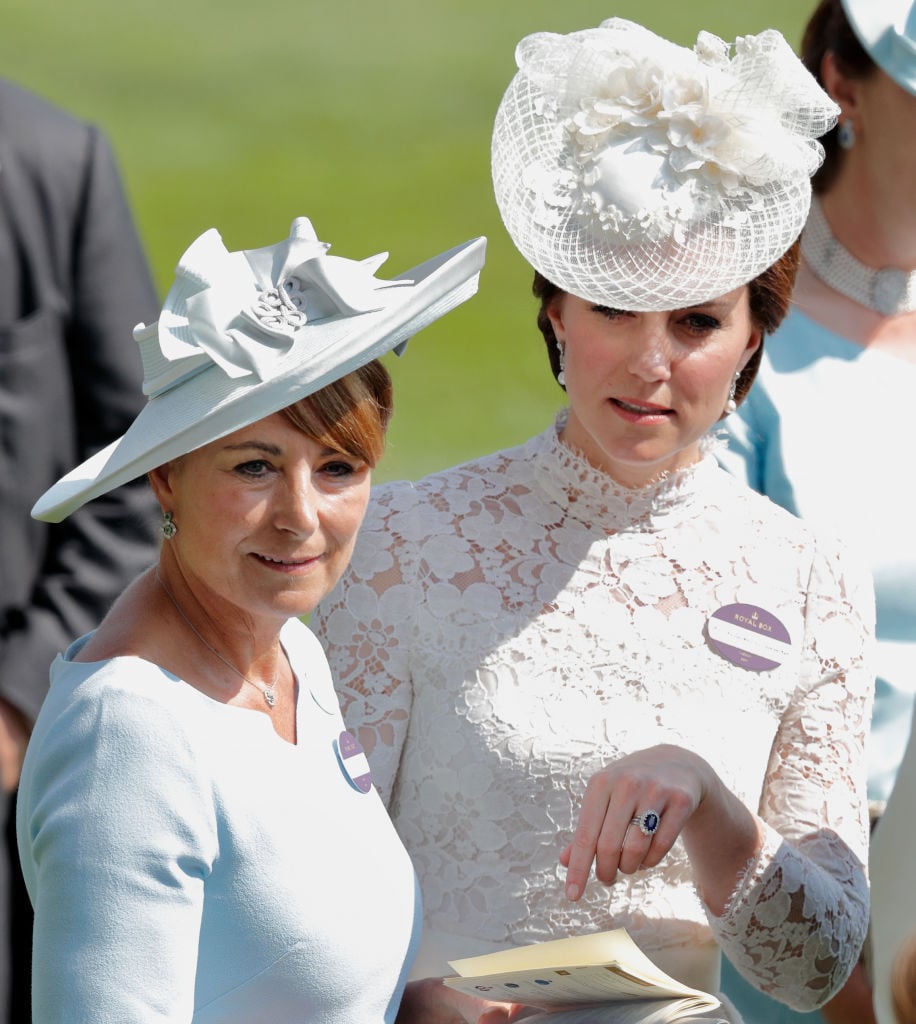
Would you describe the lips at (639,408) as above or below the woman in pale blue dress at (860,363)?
above

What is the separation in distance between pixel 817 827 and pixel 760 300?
0.84 m

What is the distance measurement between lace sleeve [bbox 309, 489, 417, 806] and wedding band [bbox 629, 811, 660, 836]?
1.55 ft

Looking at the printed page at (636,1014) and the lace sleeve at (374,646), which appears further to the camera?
the lace sleeve at (374,646)

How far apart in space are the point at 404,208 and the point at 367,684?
730 cm

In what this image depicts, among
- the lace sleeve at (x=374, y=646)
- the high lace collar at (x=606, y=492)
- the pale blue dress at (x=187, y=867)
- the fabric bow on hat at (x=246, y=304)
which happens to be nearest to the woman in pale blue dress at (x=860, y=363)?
the high lace collar at (x=606, y=492)

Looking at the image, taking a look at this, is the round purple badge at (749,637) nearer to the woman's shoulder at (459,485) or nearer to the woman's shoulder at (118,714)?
the woman's shoulder at (459,485)

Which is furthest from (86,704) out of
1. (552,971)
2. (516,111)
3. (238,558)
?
(516,111)

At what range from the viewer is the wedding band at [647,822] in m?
2.26

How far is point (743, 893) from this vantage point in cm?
246

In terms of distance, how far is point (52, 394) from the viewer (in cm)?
287

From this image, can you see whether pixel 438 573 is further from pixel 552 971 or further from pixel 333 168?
pixel 333 168

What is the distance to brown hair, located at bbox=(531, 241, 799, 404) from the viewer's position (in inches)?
107

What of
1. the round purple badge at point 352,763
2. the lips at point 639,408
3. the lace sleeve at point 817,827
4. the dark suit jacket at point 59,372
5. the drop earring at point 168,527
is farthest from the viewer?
the dark suit jacket at point 59,372

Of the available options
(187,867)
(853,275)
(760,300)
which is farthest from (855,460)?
(187,867)
